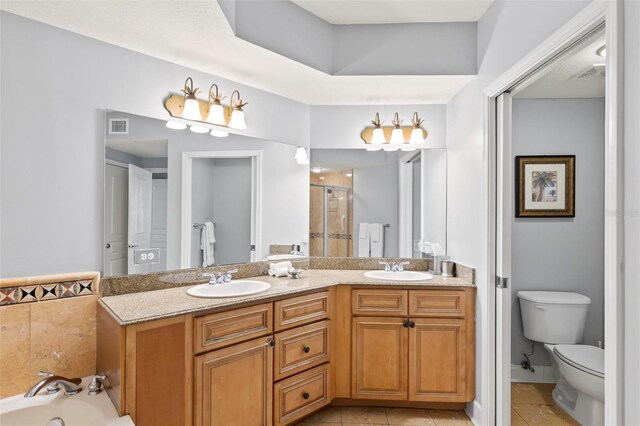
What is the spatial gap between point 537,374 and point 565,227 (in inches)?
47.8

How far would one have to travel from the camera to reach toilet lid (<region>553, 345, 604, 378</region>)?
209 cm

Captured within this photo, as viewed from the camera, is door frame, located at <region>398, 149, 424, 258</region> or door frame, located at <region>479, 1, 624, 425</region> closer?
door frame, located at <region>479, 1, 624, 425</region>

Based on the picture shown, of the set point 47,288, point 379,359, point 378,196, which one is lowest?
point 379,359

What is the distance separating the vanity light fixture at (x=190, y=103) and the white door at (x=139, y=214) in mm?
440

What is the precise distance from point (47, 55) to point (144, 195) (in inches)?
32.2

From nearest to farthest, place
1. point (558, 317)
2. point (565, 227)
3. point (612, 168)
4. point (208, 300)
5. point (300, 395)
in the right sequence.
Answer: point (612, 168) → point (208, 300) → point (300, 395) → point (558, 317) → point (565, 227)

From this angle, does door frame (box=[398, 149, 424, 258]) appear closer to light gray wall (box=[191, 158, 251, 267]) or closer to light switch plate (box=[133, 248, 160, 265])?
light gray wall (box=[191, 158, 251, 267])

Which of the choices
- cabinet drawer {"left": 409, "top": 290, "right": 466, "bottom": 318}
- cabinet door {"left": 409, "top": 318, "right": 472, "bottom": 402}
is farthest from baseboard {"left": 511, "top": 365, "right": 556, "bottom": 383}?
cabinet drawer {"left": 409, "top": 290, "right": 466, "bottom": 318}

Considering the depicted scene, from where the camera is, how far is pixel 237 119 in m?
2.45

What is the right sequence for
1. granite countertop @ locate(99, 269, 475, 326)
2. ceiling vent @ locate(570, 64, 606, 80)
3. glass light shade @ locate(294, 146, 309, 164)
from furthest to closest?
glass light shade @ locate(294, 146, 309, 164) → ceiling vent @ locate(570, 64, 606, 80) → granite countertop @ locate(99, 269, 475, 326)

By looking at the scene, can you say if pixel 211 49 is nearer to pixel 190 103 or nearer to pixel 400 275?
pixel 190 103

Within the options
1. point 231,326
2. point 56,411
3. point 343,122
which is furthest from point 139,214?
point 343,122

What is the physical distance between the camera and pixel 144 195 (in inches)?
82.6

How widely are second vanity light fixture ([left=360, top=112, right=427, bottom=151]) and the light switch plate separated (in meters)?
1.81
